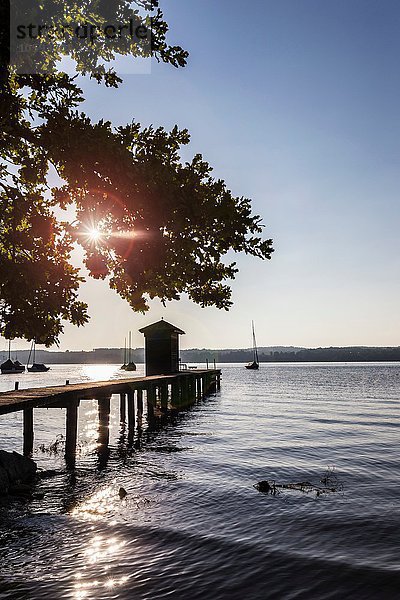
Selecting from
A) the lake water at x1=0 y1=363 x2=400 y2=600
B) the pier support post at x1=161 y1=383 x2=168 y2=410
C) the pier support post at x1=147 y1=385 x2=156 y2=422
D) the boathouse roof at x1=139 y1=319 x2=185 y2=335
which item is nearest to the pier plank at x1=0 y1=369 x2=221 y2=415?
the pier support post at x1=147 y1=385 x2=156 y2=422

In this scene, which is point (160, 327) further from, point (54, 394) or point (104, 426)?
point (54, 394)

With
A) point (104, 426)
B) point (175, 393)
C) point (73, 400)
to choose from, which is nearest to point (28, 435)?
point (73, 400)

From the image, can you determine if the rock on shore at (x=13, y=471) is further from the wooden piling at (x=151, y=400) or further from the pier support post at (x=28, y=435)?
the wooden piling at (x=151, y=400)

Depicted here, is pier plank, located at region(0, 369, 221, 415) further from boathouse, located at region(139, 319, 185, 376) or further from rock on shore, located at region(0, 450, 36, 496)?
boathouse, located at region(139, 319, 185, 376)

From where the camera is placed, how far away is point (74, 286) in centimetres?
1191

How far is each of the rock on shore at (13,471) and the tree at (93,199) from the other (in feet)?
12.7

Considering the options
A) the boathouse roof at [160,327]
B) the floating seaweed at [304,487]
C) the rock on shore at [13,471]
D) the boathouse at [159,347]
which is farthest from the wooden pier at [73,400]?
the floating seaweed at [304,487]

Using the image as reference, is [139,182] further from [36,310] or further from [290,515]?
[290,515]

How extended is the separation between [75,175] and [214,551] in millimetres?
8125

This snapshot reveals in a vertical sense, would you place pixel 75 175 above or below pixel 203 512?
above

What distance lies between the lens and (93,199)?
1119 cm

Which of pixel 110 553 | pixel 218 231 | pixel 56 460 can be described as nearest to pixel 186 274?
pixel 218 231

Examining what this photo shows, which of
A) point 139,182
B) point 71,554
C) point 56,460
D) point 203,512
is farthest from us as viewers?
point 56,460

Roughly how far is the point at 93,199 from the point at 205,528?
7.48 meters
